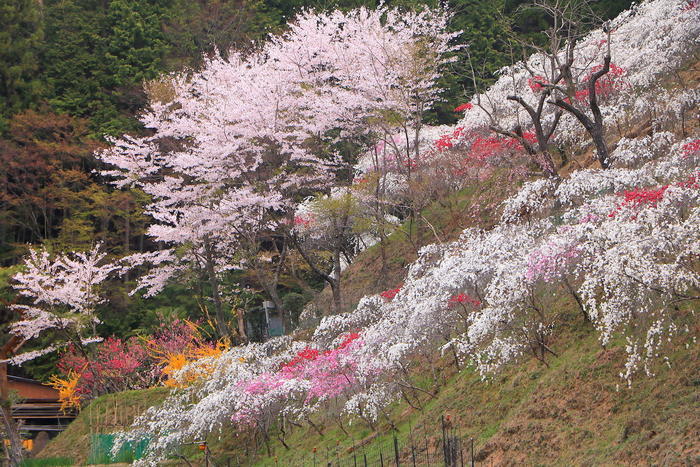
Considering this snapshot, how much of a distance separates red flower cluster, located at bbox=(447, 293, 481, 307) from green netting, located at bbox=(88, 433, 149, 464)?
395 inches

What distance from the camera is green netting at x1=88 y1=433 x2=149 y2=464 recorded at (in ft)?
Answer: 64.7

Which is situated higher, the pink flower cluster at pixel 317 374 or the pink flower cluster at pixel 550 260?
the pink flower cluster at pixel 550 260

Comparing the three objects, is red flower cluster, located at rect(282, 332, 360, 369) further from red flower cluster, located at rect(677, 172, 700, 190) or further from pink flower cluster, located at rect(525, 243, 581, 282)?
red flower cluster, located at rect(677, 172, 700, 190)

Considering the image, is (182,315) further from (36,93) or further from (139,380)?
(36,93)

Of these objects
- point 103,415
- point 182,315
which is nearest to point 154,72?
point 182,315

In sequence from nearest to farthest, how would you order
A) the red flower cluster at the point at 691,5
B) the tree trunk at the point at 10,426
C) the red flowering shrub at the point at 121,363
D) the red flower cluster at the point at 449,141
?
the red flower cluster at the point at 691,5 < the tree trunk at the point at 10,426 < the red flower cluster at the point at 449,141 < the red flowering shrub at the point at 121,363

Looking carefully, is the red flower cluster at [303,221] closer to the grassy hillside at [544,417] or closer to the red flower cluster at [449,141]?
the red flower cluster at [449,141]

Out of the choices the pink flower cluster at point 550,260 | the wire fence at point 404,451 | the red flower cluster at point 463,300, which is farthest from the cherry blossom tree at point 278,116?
the pink flower cluster at point 550,260

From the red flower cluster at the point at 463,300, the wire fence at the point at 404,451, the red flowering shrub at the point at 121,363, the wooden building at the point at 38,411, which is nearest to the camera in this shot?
the wire fence at the point at 404,451

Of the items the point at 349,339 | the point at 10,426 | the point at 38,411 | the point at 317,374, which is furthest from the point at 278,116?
the point at 38,411

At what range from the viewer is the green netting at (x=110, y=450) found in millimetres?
19719

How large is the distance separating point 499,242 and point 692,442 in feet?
14.9

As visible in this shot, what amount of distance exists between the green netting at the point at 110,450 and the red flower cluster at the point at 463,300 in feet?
32.9

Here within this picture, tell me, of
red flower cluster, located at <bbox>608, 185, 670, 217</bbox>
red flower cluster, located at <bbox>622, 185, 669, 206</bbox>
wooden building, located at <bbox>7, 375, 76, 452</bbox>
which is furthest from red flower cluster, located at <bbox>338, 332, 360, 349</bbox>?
wooden building, located at <bbox>7, 375, 76, 452</bbox>
